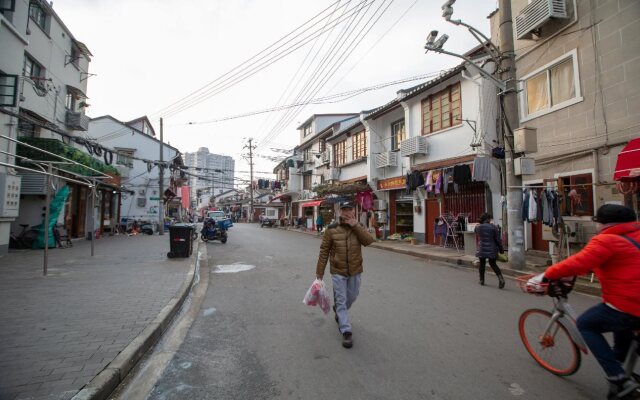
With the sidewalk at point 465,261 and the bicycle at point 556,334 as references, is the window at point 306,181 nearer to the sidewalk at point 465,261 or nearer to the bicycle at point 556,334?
the sidewalk at point 465,261

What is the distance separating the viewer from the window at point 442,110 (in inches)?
586

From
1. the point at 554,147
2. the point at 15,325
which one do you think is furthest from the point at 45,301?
the point at 554,147

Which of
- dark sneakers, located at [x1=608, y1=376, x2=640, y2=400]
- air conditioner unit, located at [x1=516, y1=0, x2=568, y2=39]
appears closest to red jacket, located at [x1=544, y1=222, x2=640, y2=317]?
dark sneakers, located at [x1=608, y1=376, x2=640, y2=400]

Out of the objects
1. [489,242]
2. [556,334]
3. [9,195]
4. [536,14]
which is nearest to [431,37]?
[536,14]

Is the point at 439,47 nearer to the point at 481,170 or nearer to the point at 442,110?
the point at 481,170

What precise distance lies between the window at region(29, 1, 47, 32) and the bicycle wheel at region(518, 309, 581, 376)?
61.8 ft

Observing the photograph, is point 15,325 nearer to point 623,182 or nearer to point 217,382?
point 217,382

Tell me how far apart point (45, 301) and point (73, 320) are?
146 centimetres

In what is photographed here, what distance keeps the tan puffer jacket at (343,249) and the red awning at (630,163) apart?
6.44 meters

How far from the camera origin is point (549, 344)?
3.52 m

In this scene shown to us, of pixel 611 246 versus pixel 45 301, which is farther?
pixel 45 301

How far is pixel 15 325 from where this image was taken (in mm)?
4422

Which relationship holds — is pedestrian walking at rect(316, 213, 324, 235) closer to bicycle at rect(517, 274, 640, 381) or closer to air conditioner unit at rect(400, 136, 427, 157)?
air conditioner unit at rect(400, 136, 427, 157)

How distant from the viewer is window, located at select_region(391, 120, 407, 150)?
768 inches
